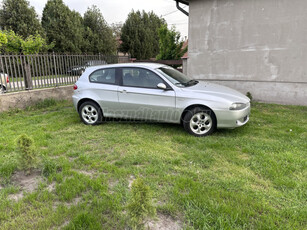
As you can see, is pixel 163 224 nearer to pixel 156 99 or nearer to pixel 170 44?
pixel 156 99

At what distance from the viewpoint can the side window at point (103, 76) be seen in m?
5.21

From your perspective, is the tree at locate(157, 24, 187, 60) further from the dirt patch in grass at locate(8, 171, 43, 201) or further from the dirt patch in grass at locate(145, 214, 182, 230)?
the dirt patch in grass at locate(145, 214, 182, 230)

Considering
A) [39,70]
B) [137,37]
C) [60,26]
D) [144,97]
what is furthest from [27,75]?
[137,37]

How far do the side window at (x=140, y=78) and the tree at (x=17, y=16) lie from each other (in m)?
19.0

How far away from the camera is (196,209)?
90.8 inches

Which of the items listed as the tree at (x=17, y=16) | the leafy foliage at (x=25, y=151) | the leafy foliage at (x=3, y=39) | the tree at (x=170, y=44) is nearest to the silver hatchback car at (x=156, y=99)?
the leafy foliage at (x=25, y=151)

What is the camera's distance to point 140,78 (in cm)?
493

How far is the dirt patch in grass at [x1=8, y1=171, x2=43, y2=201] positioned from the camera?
266cm

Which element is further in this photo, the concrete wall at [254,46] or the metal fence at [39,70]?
the concrete wall at [254,46]

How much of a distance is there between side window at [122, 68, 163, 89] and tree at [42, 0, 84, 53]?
1979 centimetres

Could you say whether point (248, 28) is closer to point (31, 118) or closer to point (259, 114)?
point (259, 114)

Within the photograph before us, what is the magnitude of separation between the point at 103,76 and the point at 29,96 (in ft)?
11.9

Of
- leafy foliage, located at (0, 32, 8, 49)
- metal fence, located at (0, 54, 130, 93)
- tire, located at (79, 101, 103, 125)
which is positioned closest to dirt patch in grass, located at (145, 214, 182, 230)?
tire, located at (79, 101, 103, 125)

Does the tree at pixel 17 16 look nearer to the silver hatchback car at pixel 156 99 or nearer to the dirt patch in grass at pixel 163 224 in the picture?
the silver hatchback car at pixel 156 99
